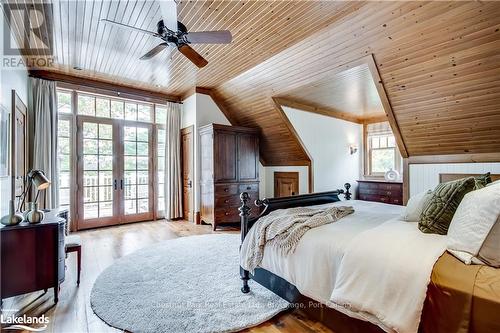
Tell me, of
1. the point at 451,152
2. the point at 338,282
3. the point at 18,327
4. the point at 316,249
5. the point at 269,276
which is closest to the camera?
the point at 338,282

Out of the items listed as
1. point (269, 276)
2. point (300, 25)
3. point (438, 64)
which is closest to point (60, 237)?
point (269, 276)

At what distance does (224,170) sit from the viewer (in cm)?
510

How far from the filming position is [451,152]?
4141 millimetres

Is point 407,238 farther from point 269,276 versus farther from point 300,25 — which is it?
point 300,25

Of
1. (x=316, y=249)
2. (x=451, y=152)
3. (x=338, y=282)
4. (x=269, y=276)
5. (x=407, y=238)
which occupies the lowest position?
(x=269, y=276)

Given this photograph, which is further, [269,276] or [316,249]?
[269,276]

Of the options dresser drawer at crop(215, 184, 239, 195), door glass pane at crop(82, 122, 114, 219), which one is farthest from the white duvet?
door glass pane at crop(82, 122, 114, 219)

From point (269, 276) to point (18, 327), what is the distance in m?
2.03

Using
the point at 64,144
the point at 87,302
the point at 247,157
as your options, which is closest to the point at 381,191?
the point at 247,157

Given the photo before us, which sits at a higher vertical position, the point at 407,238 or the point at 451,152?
the point at 451,152

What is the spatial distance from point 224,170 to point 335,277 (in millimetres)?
3682

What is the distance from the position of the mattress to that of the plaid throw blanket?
53 mm

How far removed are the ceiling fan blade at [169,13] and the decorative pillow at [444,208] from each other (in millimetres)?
→ 2679

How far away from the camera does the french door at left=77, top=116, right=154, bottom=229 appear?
4.95 m
